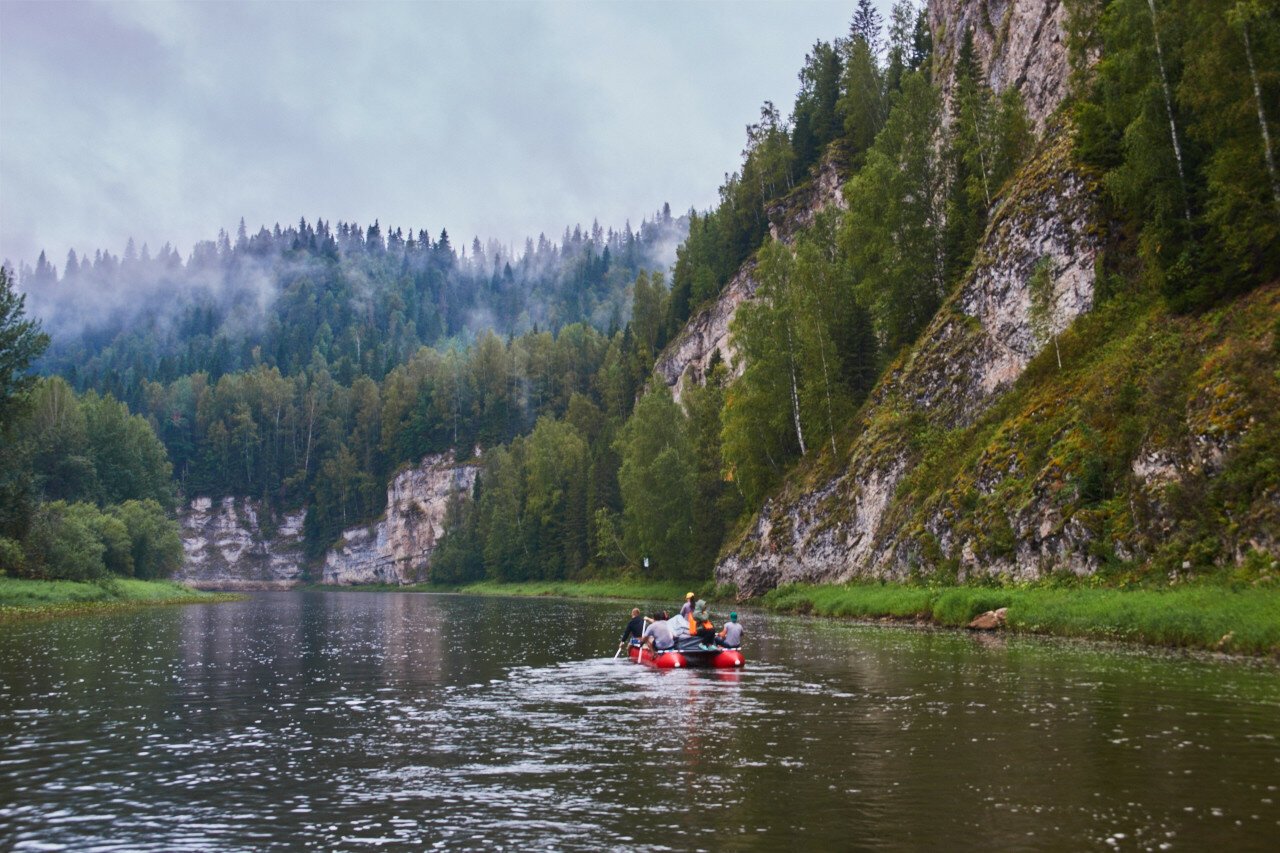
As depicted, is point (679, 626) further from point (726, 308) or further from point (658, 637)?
point (726, 308)

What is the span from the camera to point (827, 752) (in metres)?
15.6

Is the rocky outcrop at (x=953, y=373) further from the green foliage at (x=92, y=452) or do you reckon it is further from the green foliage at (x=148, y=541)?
the green foliage at (x=92, y=452)

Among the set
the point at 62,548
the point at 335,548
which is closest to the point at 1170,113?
the point at 62,548

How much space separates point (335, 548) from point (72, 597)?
118 metres

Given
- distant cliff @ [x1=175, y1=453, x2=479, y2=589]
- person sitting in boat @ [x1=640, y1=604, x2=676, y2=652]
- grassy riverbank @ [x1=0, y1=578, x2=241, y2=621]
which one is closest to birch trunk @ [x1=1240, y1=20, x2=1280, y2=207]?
person sitting in boat @ [x1=640, y1=604, x2=676, y2=652]

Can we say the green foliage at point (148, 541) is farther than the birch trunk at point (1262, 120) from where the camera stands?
Yes

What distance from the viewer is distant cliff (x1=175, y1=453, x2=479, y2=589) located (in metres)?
172

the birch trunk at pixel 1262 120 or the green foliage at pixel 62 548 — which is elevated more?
the birch trunk at pixel 1262 120

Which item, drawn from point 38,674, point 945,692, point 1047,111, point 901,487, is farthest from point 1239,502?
point 1047,111

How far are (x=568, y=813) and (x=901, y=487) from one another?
43809 mm

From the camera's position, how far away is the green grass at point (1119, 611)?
25.3 metres

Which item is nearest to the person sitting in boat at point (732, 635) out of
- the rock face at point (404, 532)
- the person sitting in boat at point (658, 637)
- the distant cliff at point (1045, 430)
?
the person sitting in boat at point (658, 637)

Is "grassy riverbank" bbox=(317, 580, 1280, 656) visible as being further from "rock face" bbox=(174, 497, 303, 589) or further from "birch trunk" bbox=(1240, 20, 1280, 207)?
"rock face" bbox=(174, 497, 303, 589)

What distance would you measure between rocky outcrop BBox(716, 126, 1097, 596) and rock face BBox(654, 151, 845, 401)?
36.3 m
